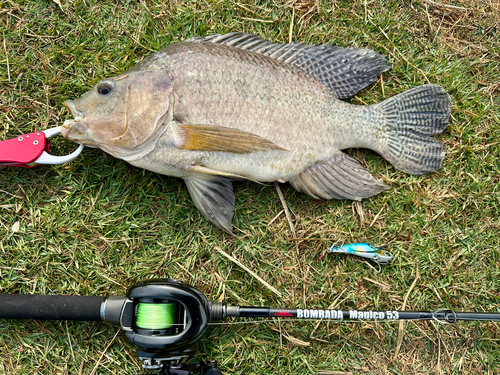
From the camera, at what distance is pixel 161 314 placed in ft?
7.07

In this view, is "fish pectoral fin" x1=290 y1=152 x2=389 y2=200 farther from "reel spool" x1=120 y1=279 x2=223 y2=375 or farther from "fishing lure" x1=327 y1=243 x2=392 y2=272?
"reel spool" x1=120 y1=279 x2=223 y2=375

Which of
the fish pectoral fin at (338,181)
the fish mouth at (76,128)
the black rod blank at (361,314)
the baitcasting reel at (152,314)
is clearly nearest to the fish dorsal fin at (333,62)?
the fish pectoral fin at (338,181)

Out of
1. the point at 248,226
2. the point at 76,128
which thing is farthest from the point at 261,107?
the point at 76,128

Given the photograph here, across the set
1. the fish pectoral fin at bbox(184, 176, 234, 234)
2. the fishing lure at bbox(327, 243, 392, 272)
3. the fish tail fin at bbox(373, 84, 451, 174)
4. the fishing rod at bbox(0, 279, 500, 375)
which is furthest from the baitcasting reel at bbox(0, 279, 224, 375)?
the fish tail fin at bbox(373, 84, 451, 174)

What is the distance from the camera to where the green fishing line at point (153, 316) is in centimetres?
214

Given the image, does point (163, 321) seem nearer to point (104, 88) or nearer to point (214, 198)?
point (214, 198)

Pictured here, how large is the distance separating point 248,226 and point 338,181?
760mm

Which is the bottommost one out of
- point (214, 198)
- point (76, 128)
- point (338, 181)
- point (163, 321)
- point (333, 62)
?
point (163, 321)

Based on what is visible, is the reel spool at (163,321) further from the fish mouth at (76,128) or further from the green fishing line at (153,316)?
the fish mouth at (76,128)

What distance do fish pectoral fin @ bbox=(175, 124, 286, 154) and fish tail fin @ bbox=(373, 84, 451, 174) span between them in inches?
42.4

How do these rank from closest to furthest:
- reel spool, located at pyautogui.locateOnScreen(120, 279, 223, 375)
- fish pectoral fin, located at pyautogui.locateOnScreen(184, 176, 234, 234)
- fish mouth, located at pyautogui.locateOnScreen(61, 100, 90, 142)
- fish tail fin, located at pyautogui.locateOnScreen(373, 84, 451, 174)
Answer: reel spool, located at pyautogui.locateOnScreen(120, 279, 223, 375) → fish mouth, located at pyautogui.locateOnScreen(61, 100, 90, 142) → fish pectoral fin, located at pyautogui.locateOnScreen(184, 176, 234, 234) → fish tail fin, located at pyautogui.locateOnScreen(373, 84, 451, 174)

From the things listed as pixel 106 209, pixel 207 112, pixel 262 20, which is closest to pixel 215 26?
pixel 262 20

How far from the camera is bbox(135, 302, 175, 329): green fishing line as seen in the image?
2145 millimetres

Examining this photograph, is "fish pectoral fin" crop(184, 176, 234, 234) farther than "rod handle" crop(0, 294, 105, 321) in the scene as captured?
Yes
